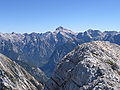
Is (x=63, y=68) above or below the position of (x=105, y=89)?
above

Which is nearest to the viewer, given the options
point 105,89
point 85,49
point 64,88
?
point 105,89

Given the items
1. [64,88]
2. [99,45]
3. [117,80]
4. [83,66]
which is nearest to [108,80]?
[117,80]

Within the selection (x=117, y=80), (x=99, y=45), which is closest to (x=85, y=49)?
(x=99, y=45)

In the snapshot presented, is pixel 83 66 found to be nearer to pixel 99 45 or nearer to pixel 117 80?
pixel 117 80

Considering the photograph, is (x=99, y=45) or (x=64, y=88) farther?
(x=99, y=45)

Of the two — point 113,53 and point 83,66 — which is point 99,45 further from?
point 83,66

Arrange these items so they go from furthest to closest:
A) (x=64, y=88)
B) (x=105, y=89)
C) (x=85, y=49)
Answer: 1. (x=85, y=49)
2. (x=64, y=88)
3. (x=105, y=89)
